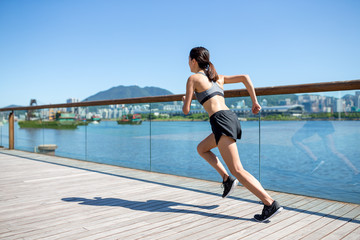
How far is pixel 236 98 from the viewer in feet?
10.6

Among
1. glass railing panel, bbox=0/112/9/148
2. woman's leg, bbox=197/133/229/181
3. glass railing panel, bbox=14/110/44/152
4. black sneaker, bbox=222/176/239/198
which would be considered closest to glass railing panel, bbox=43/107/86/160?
glass railing panel, bbox=14/110/44/152

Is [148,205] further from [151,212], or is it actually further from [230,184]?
[230,184]

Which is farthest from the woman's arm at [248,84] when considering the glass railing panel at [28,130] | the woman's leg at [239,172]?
the glass railing panel at [28,130]

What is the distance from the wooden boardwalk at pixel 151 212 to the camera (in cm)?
185

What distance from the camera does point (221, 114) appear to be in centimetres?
209

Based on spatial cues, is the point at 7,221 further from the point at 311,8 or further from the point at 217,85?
the point at 311,8

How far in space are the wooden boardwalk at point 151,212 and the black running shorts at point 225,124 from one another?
614mm

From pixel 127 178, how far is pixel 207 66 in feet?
6.56

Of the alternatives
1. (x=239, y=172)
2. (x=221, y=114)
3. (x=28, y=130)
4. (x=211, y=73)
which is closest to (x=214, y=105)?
(x=221, y=114)

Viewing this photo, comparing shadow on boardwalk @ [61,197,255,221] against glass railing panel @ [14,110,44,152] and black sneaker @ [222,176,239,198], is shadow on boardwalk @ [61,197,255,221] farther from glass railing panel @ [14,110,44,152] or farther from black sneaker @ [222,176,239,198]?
glass railing panel @ [14,110,44,152]

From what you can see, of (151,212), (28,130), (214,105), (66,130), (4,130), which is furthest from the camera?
(4,130)

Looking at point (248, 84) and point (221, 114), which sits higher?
point (248, 84)

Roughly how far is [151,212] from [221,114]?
939 mm

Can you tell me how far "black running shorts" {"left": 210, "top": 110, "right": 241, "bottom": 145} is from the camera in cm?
206
